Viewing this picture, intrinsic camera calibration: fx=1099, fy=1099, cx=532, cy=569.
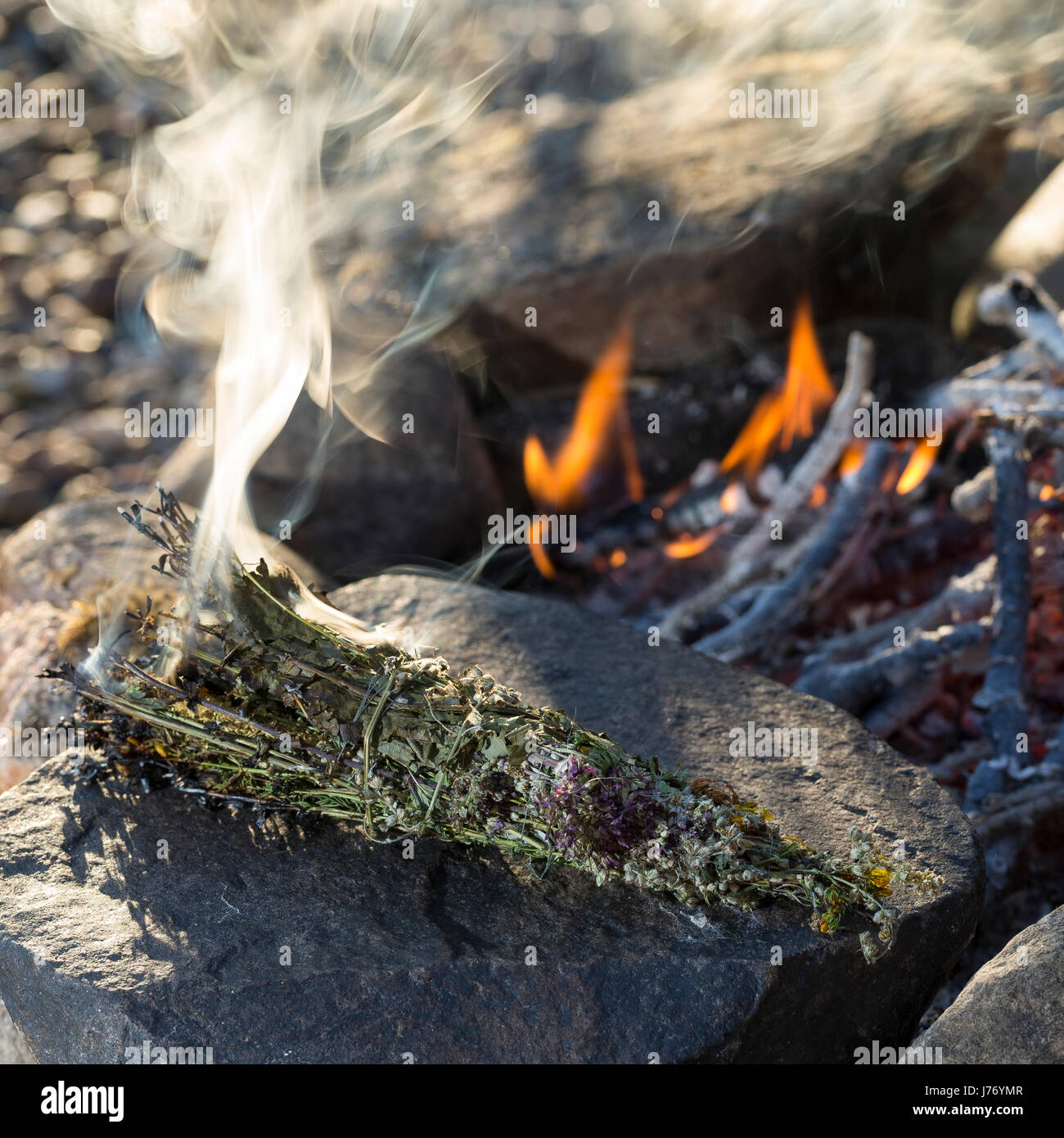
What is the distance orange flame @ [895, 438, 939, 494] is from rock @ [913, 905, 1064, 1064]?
2.33m

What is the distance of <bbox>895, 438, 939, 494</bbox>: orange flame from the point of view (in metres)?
4.16

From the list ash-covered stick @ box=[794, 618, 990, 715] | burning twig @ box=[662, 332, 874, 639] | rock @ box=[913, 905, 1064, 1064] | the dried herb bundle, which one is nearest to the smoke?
the dried herb bundle

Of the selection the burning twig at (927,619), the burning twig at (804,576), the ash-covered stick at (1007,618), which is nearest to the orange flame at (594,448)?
the burning twig at (804,576)

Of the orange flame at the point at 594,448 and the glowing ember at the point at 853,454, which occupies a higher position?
the orange flame at the point at 594,448

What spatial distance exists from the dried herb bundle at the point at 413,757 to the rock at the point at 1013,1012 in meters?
0.18

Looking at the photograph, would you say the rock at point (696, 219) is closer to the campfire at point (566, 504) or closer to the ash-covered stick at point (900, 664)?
the campfire at point (566, 504)

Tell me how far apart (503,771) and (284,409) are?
156cm

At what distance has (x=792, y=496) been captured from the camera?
13.9 ft

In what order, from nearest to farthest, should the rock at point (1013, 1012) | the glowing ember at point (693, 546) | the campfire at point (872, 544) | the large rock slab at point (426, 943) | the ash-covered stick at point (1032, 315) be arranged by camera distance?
1. the rock at point (1013, 1012)
2. the large rock slab at point (426, 943)
3. the campfire at point (872, 544)
4. the ash-covered stick at point (1032, 315)
5. the glowing ember at point (693, 546)

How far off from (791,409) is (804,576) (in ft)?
3.76

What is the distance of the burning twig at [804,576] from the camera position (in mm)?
A: 3752

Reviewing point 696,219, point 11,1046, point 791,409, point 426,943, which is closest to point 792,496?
point 791,409

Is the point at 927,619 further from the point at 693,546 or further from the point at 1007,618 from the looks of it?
the point at 693,546

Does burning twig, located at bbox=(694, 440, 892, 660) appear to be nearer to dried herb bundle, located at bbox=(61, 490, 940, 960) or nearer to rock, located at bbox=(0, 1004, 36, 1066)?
dried herb bundle, located at bbox=(61, 490, 940, 960)
